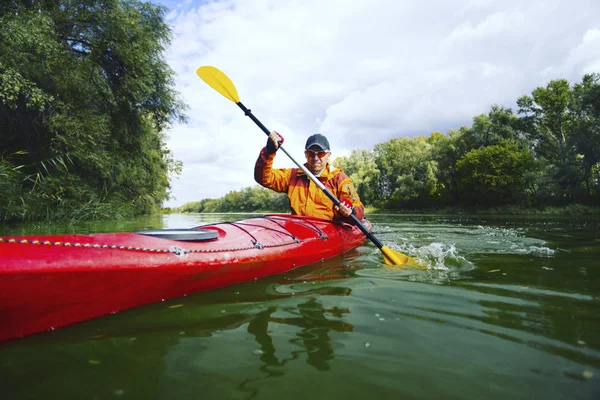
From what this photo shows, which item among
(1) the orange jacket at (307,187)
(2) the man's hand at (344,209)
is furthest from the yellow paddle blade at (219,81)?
(2) the man's hand at (344,209)

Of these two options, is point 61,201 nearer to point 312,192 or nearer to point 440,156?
point 312,192

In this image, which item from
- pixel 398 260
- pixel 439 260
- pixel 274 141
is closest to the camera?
pixel 398 260

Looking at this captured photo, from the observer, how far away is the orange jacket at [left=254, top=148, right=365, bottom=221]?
489cm

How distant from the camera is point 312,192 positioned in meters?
4.90

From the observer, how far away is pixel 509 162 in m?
29.6

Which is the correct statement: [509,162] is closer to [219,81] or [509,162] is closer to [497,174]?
[497,174]

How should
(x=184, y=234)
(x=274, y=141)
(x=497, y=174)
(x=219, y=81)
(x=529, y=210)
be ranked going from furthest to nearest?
(x=497, y=174), (x=529, y=210), (x=219, y=81), (x=274, y=141), (x=184, y=234)

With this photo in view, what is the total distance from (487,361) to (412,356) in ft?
1.15

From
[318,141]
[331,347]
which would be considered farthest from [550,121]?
[331,347]

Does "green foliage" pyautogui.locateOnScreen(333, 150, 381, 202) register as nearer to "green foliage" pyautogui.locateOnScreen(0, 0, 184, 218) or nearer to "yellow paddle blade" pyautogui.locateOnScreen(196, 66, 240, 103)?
"green foliage" pyautogui.locateOnScreen(0, 0, 184, 218)

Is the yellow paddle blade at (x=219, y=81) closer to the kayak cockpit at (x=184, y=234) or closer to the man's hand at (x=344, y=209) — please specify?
the man's hand at (x=344, y=209)

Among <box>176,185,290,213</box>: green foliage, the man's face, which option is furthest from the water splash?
<box>176,185,290,213</box>: green foliage

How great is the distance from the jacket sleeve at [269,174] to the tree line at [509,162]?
86.5 feet

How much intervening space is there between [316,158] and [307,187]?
0.51 metres
